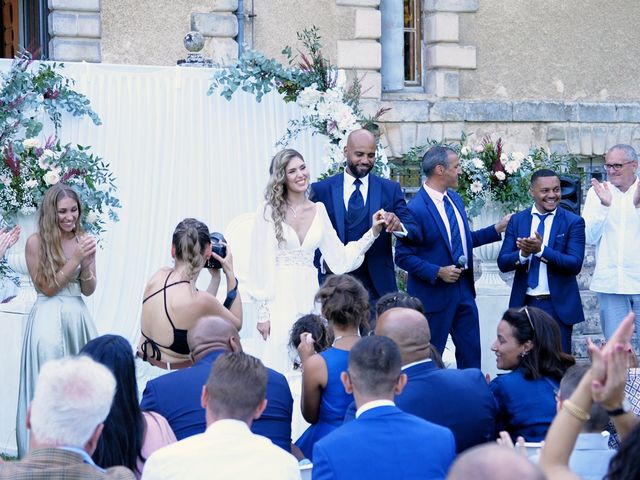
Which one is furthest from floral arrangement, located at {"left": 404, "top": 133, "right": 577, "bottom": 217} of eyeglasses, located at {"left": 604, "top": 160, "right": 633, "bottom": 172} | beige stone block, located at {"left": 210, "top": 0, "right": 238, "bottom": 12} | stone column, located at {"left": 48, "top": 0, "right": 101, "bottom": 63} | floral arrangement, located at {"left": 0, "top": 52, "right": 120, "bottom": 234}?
stone column, located at {"left": 48, "top": 0, "right": 101, "bottom": 63}

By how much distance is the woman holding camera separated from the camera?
5555mm

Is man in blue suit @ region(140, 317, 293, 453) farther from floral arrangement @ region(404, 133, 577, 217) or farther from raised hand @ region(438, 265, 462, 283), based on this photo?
floral arrangement @ region(404, 133, 577, 217)

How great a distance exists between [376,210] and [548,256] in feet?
3.81

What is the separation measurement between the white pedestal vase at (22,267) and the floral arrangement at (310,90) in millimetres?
1778

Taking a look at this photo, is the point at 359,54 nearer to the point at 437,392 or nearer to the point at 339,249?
the point at 339,249

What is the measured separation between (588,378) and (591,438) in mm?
805

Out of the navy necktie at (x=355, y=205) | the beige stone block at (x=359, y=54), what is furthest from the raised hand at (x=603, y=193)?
the beige stone block at (x=359, y=54)

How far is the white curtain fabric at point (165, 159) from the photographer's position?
8.50m

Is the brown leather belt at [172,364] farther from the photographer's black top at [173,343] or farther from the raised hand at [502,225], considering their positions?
the raised hand at [502,225]

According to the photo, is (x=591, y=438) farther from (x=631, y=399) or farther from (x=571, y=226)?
(x=571, y=226)

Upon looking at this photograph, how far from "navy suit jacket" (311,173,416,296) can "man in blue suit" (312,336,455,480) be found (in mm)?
3599

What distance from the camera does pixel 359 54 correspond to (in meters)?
12.2

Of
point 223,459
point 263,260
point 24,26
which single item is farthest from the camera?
point 24,26

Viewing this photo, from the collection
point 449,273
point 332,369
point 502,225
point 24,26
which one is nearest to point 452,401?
point 332,369
